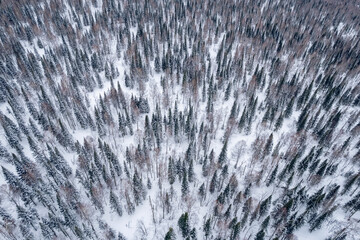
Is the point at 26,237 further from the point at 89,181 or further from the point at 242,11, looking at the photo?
the point at 242,11

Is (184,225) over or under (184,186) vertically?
under

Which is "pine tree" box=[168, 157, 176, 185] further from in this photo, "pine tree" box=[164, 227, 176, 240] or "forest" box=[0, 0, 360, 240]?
"pine tree" box=[164, 227, 176, 240]

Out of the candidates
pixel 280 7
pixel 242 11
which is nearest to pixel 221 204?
pixel 242 11

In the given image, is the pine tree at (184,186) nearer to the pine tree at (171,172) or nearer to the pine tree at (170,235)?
the pine tree at (171,172)

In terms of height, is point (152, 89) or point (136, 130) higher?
point (152, 89)

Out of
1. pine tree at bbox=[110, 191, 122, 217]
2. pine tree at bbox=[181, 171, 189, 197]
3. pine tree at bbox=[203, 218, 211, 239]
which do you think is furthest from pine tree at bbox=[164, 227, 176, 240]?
pine tree at bbox=[110, 191, 122, 217]

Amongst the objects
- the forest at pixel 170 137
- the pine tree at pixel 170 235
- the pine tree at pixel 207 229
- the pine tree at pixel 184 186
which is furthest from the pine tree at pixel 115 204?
the pine tree at pixel 207 229

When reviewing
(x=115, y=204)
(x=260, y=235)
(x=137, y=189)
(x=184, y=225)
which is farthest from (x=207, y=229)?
(x=115, y=204)

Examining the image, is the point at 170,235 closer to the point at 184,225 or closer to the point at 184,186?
the point at 184,225
